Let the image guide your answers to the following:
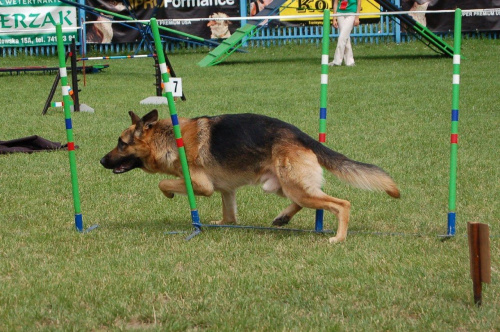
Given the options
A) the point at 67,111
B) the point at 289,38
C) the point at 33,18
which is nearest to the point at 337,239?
the point at 67,111

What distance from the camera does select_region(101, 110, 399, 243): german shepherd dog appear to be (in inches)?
234

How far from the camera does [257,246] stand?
580 centimetres

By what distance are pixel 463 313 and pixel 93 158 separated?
22.0 ft

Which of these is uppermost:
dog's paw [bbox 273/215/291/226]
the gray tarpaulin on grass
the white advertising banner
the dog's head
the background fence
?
the white advertising banner

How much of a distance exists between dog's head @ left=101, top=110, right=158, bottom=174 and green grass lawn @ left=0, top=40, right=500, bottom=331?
0.60 meters

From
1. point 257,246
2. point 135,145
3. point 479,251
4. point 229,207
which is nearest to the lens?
point 479,251

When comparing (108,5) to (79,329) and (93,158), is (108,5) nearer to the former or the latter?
(93,158)

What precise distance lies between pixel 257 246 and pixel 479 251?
2102 millimetres

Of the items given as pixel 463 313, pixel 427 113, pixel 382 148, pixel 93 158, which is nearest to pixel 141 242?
pixel 463 313

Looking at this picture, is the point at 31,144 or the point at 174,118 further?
the point at 31,144

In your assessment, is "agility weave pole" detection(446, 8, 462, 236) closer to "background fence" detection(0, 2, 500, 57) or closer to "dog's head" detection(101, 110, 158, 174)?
"dog's head" detection(101, 110, 158, 174)

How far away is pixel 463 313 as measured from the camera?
163 inches

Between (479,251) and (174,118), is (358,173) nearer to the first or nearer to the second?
(174,118)

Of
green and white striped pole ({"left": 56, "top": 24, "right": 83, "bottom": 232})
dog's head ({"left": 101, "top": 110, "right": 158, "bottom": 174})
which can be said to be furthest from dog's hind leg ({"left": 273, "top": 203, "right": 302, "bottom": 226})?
green and white striped pole ({"left": 56, "top": 24, "right": 83, "bottom": 232})
